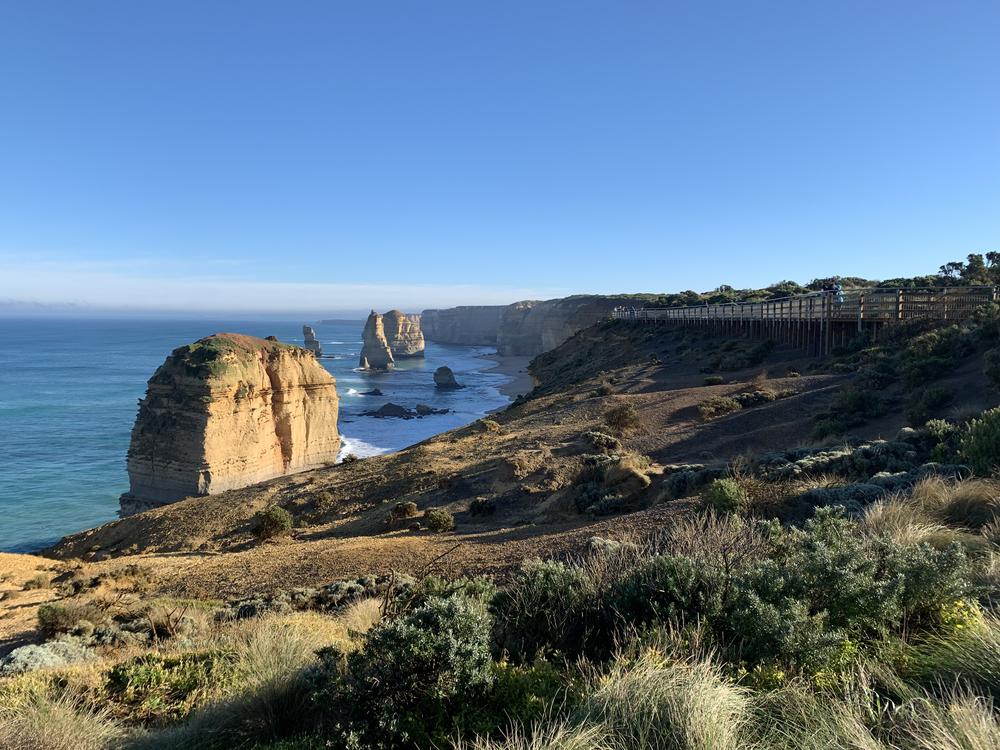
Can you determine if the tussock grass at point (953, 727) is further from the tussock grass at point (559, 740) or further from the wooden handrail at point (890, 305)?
the wooden handrail at point (890, 305)

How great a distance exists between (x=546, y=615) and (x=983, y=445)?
8129mm

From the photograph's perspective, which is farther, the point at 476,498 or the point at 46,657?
the point at 476,498

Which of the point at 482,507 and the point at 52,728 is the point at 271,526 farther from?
the point at 52,728

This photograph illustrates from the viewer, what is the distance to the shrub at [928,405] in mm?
14555

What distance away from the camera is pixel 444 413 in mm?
59844

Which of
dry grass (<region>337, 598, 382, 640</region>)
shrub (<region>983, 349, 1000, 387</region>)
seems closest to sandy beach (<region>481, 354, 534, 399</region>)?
shrub (<region>983, 349, 1000, 387</region>)

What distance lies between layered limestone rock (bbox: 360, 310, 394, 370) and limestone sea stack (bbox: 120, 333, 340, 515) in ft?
241

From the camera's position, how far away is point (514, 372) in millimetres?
101562

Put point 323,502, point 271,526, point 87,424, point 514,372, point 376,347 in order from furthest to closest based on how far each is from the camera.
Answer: point 376,347 < point 514,372 < point 87,424 < point 323,502 < point 271,526

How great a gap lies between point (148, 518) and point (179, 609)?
16610 mm

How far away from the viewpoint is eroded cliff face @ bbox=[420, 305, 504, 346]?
571ft

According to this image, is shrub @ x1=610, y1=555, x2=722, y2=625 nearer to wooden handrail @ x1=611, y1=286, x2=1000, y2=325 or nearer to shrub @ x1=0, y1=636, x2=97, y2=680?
shrub @ x1=0, y1=636, x2=97, y2=680

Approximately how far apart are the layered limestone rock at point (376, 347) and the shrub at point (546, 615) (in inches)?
4080

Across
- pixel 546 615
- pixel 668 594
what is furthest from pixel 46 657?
pixel 668 594
